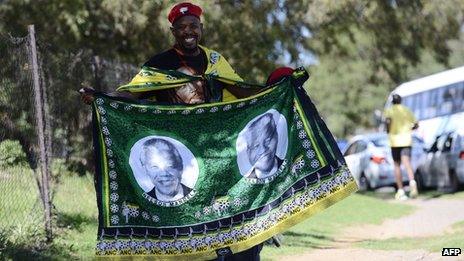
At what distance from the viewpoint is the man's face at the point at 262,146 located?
207 inches

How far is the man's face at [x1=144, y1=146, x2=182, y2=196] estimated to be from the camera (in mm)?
5184

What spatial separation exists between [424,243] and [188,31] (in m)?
4.87

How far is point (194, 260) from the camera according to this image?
199 inches

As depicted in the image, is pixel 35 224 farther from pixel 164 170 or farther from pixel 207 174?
pixel 207 174

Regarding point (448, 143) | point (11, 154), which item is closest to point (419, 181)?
point (448, 143)

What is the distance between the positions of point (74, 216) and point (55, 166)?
28.6 inches

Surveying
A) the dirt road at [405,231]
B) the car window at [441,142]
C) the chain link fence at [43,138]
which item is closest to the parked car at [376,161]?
the car window at [441,142]

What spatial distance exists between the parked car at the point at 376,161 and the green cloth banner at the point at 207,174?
564 inches

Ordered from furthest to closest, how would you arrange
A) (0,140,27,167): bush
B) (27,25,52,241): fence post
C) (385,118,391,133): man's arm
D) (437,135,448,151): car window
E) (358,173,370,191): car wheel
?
1. (358,173,370,191): car wheel
2. (437,135,448,151): car window
3. (385,118,391,133): man's arm
4. (27,25,52,241): fence post
5. (0,140,27,167): bush

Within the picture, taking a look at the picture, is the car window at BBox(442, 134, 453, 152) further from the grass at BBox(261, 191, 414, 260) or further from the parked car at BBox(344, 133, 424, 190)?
the grass at BBox(261, 191, 414, 260)

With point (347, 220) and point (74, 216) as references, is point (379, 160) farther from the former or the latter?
point (74, 216)

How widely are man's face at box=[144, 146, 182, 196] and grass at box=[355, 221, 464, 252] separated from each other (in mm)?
3870

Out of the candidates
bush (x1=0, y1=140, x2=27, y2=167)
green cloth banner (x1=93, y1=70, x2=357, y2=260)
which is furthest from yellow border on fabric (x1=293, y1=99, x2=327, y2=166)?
bush (x1=0, y1=140, x2=27, y2=167)

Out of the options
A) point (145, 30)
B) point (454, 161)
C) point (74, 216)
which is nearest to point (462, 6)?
point (454, 161)
